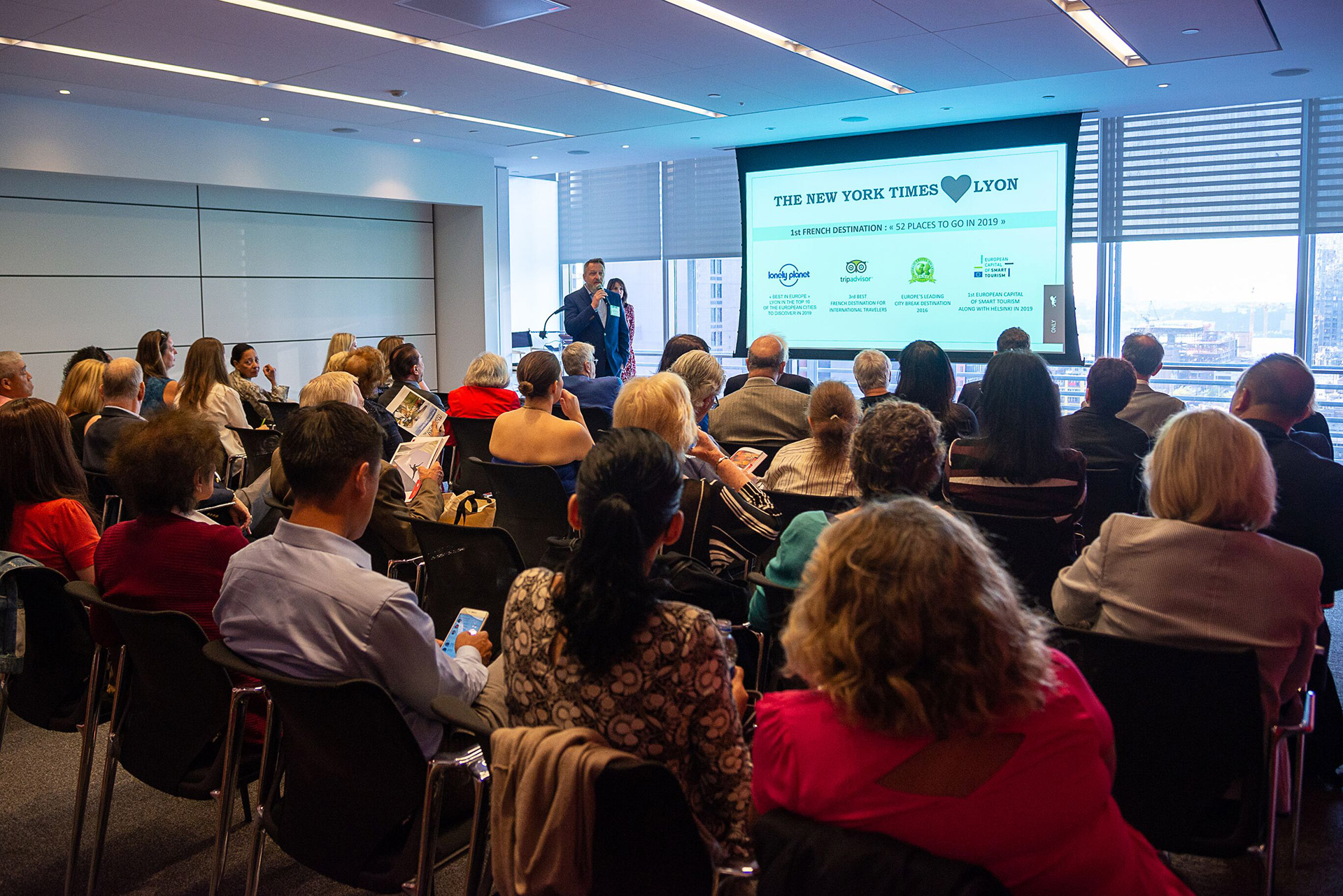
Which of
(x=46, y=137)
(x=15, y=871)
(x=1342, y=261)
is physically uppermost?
(x=46, y=137)

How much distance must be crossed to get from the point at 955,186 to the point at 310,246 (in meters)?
6.26

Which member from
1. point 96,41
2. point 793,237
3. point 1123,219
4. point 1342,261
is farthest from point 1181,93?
point 96,41

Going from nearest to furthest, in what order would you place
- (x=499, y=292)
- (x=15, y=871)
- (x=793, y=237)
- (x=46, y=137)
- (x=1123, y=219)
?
(x=15, y=871), (x=46, y=137), (x=1123, y=219), (x=793, y=237), (x=499, y=292)

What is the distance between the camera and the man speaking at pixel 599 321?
960 centimetres

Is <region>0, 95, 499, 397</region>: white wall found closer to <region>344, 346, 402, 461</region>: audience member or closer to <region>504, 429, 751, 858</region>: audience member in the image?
<region>344, 346, 402, 461</region>: audience member

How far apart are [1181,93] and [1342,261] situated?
6.18 ft

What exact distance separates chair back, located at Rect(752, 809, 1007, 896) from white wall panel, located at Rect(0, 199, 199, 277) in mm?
8585

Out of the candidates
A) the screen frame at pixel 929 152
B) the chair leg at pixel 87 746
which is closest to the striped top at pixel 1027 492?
the chair leg at pixel 87 746

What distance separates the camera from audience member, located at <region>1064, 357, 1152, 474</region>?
397 centimetres

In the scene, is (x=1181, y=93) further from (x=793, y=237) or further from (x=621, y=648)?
(x=621, y=648)

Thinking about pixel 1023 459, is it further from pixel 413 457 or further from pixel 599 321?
pixel 599 321

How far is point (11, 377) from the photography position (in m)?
5.24

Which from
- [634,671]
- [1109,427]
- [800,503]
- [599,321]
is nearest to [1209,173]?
[1109,427]

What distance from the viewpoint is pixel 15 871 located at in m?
2.65
